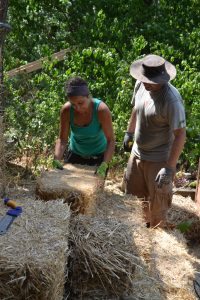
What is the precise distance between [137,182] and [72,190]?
3.80ft

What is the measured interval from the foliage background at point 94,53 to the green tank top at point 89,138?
5.34ft

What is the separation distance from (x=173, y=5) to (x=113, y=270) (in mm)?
7129

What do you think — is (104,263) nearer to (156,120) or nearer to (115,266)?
(115,266)

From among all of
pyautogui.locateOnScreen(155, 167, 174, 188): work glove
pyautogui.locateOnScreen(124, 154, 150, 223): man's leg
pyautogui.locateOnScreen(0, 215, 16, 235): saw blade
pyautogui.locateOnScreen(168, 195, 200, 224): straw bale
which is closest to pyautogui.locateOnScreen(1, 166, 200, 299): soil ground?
pyautogui.locateOnScreen(168, 195, 200, 224): straw bale

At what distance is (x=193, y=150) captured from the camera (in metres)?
7.09

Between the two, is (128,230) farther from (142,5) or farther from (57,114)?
(142,5)

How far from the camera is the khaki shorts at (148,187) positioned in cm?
505

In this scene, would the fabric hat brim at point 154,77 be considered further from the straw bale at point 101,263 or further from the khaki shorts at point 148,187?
the straw bale at point 101,263

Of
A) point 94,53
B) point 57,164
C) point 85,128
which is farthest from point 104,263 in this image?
point 94,53

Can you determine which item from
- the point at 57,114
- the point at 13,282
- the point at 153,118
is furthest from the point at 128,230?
the point at 57,114

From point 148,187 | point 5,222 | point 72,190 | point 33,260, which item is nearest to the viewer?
point 33,260

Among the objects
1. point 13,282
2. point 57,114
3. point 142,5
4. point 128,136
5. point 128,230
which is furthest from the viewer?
point 142,5

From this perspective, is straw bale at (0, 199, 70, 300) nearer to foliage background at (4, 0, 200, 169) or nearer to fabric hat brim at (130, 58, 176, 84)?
fabric hat brim at (130, 58, 176, 84)

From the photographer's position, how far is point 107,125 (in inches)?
190
